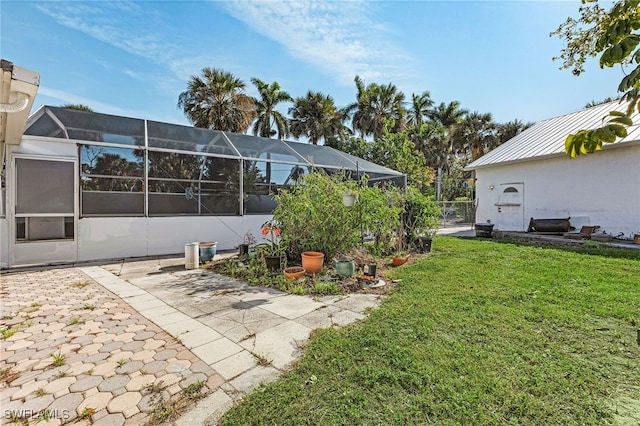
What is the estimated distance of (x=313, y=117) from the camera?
66.7 feet

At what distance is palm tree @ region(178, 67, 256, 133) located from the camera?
14359mm

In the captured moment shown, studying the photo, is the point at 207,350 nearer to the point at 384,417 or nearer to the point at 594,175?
the point at 384,417

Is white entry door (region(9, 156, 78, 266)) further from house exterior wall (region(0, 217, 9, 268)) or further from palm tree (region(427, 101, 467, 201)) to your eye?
palm tree (region(427, 101, 467, 201))

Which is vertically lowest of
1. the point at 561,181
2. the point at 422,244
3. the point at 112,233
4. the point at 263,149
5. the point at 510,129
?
the point at 422,244

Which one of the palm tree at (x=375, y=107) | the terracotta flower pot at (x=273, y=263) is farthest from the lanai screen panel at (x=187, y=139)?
the palm tree at (x=375, y=107)

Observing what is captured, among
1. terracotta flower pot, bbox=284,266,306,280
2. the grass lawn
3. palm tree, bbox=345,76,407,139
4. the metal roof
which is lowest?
the grass lawn

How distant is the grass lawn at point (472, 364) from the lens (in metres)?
1.86

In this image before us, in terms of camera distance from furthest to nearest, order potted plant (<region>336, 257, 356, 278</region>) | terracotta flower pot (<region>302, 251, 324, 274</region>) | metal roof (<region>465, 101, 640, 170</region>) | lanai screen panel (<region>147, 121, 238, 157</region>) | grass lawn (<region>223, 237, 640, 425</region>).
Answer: metal roof (<region>465, 101, 640, 170</region>)
lanai screen panel (<region>147, 121, 238, 157</region>)
terracotta flower pot (<region>302, 251, 324, 274</region>)
potted plant (<region>336, 257, 356, 278</region>)
grass lawn (<region>223, 237, 640, 425</region>)

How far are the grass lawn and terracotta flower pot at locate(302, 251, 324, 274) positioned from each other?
1622 millimetres

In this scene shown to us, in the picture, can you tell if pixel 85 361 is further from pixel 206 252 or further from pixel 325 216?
pixel 206 252

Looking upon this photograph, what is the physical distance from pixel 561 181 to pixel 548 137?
2.52 m

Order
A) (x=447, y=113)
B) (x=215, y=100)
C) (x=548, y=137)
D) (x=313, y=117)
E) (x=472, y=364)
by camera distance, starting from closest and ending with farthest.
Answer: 1. (x=472, y=364)
2. (x=548, y=137)
3. (x=215, y=100)
4. (x=313, y=117)
5. (x=447, y=113)

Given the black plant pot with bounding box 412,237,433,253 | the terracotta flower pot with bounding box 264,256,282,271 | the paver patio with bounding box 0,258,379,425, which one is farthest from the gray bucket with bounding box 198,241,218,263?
the black plant pot with bounding box 412,237,433,253

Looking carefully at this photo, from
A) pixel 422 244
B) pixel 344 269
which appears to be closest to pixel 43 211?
pixel 344 269
